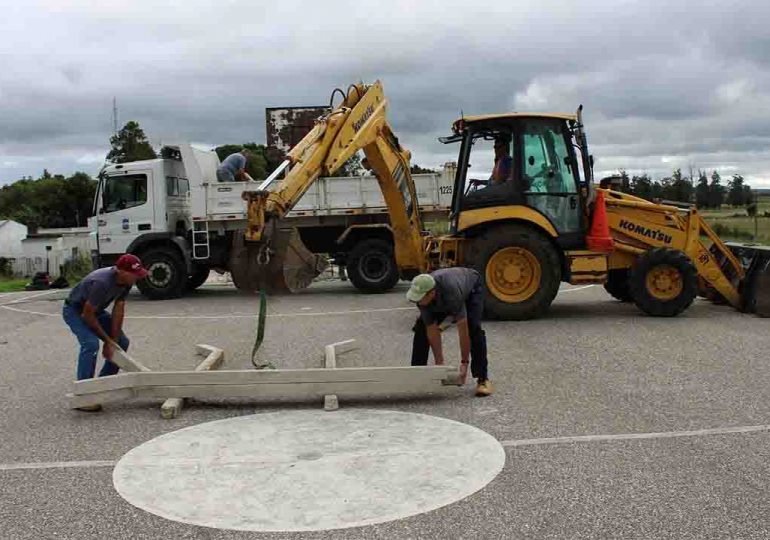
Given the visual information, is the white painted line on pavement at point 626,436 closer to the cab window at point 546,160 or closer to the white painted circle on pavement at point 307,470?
the white painted circle on pavement at point 307,470

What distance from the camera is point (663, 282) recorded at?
11.7 metres

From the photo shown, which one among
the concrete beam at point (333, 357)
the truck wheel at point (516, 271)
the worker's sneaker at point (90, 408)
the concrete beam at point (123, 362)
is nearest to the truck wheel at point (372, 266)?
the truck wheel at point (516, 271)

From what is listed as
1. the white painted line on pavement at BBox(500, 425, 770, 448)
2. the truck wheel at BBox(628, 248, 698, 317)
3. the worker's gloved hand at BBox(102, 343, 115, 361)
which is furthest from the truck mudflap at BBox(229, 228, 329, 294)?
the white painted line on pavement at BBox(500, 425, 770, 448)

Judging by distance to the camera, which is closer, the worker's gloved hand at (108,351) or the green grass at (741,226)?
the worker's gloved hand at (108,351)

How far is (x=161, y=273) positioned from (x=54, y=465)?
38.8ft

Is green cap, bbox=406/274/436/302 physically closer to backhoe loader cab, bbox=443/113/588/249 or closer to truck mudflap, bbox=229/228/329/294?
backhoe loader cab, bbox=443/113/588/249

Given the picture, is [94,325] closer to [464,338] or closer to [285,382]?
[285,382]

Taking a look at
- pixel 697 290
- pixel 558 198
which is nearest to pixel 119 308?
pixel 558 198

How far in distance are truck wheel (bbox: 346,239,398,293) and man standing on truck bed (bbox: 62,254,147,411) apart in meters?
9.75

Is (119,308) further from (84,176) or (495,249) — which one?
(84,176)

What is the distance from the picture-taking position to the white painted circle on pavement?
4.67m

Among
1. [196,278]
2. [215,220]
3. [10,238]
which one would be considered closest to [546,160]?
[215,220]

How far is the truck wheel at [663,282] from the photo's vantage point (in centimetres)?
1158

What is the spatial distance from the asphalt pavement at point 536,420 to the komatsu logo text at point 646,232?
50.4 inches
